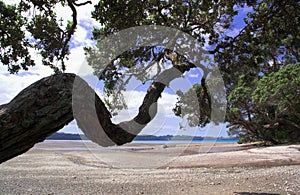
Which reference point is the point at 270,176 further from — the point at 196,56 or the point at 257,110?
the point at 257,110

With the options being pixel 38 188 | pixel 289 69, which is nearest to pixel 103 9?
pixel 38 188

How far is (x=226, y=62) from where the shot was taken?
22.0ft

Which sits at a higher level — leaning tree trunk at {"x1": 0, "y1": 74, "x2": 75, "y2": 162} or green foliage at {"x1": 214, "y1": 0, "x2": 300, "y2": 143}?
green foliage at {"x1": 214, "y1": 0, "x2": 300, "y2": 143}

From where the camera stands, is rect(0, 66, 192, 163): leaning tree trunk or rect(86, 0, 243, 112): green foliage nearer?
rect(0, 66, 192, 163): leaning tree trunk

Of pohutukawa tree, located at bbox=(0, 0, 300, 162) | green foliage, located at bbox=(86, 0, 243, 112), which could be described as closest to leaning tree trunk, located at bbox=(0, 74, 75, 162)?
pohutukawa tree, located at bbox=(0, 0, 300, 162)

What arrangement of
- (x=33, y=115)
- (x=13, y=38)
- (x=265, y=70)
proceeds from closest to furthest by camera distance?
(x=33, y=115) → (x=13, y=38) → (x=265, y=70)

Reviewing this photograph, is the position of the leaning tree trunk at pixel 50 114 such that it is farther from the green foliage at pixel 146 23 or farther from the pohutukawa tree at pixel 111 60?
the green foliage at pixel 146 23

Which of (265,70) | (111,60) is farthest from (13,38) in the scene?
(265,70)

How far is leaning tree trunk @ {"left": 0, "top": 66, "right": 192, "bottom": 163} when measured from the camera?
2.21 metres

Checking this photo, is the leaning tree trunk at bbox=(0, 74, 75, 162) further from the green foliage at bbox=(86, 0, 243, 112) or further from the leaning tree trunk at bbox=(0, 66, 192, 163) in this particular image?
the green foliage at bbox=(86, 0, 243, 112)

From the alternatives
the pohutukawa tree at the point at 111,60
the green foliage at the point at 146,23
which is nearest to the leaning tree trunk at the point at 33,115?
the pohutukawa tree at the point at 111,60

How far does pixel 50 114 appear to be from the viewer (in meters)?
2.29

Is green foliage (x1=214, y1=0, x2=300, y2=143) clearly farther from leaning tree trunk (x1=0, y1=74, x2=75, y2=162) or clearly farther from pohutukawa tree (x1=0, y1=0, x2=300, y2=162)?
leaning tree trunk (x1=0, y1=74, x2=75, y2=162)

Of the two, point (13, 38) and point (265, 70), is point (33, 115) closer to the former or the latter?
point (13, 38)
